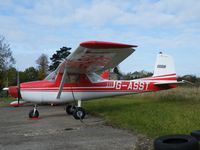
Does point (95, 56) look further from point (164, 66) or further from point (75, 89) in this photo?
point (164, 66)

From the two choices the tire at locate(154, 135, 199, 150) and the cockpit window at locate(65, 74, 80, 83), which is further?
the cockpit window at locate(65, 74, 80, 83)

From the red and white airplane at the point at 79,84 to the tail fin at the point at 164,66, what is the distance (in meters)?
1.20

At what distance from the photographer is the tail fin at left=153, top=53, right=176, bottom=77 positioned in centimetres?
1522

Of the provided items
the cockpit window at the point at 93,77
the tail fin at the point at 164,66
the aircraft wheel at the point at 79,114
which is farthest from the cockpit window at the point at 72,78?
the tail fin at the point at 164,66

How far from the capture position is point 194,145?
4719mm

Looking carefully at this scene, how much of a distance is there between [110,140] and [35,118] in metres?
5.99

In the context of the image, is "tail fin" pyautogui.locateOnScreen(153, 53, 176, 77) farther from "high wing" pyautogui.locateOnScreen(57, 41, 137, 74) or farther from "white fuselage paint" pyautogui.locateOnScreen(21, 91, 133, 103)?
"white fuselage paint" pyautogui.locateOnScreen(21, 91, 133, 103)

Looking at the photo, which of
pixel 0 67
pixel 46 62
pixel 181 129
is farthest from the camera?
pixel 46 62

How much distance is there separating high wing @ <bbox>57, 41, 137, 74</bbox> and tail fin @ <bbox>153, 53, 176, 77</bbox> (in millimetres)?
3919

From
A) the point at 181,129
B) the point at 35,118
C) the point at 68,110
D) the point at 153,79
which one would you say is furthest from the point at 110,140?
the point at 153,79

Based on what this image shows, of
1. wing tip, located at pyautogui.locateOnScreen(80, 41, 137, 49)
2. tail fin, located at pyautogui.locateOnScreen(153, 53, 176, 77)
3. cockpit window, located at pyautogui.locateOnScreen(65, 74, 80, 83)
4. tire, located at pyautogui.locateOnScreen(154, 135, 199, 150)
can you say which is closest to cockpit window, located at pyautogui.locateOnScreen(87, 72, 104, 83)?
cockpit window, located at pyautogui.locateOnScreen(65, 74, 80, 83)

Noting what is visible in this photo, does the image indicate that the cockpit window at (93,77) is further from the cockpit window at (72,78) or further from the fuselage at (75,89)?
the cockpit window at (72,78)

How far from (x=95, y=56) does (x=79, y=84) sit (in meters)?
2.54

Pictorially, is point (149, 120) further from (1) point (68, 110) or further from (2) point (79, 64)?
(1) point (68, 110)
